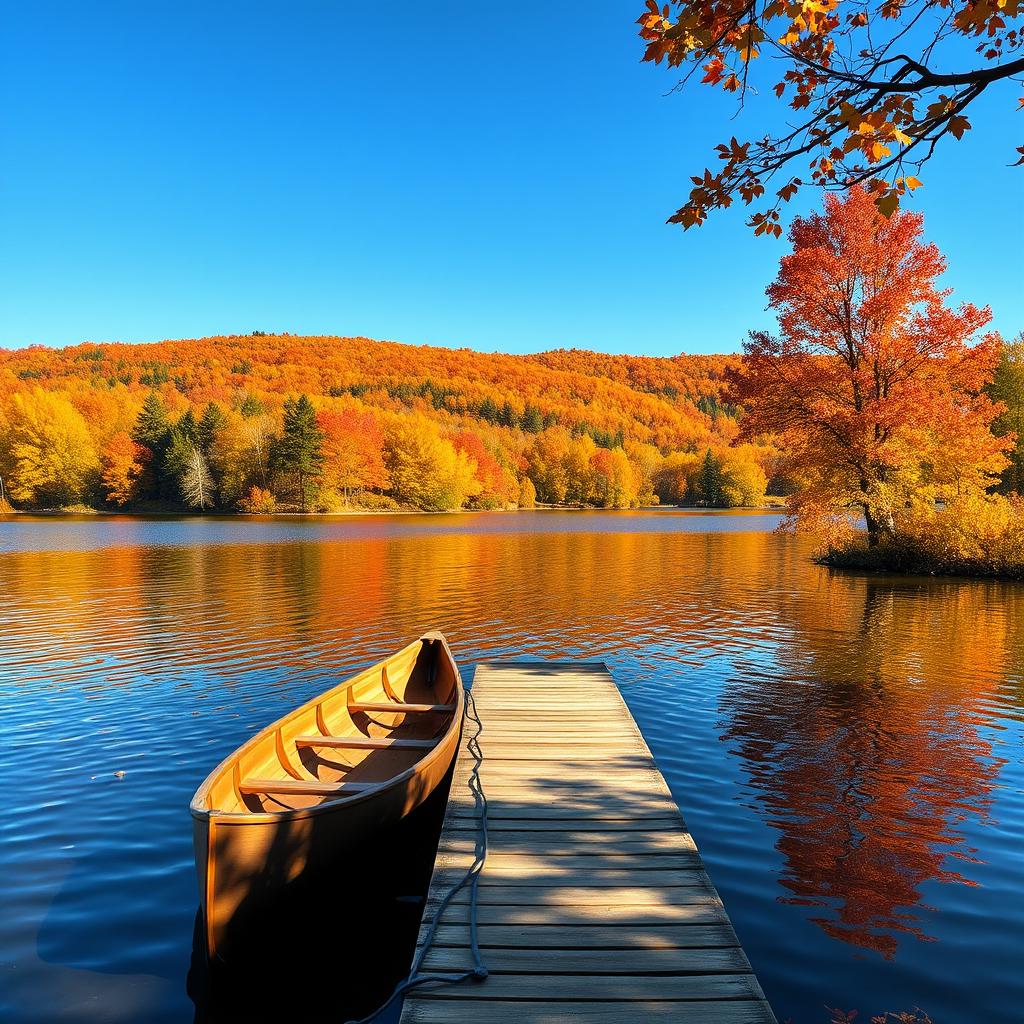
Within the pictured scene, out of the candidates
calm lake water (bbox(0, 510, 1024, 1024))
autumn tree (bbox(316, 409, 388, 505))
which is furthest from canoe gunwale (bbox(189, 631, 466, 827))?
autumn tree (bbox(316, 409, 388, 505))

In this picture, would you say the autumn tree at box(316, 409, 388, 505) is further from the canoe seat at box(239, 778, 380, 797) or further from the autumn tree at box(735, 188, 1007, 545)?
the canoe seat at box(239, 778, 380, 797)

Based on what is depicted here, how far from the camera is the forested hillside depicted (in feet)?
263

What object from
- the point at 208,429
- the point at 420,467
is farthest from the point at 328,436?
the point at 208,429

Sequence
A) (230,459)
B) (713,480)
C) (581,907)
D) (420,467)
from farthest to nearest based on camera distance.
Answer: (713,480), (420,467), (230,459), (581,907)

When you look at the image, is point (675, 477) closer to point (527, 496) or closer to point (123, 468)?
point (527, 496)

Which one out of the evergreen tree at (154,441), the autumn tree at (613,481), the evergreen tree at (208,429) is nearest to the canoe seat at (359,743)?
the evergreen tree at (208,429)

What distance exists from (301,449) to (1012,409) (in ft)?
215

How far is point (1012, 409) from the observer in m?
43.8

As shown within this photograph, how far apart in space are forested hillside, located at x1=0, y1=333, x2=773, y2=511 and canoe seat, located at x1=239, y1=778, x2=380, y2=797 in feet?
74.4

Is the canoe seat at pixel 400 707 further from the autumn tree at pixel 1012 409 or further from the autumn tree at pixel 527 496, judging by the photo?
the autumn tree at pixel 527 496

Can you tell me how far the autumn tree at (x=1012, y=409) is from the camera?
43406mm

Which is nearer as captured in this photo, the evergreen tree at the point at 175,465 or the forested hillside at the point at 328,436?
the forested hillside at the point at 328,436

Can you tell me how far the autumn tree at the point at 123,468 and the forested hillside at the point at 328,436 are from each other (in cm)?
17

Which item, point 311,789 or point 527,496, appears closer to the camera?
point 311,789
